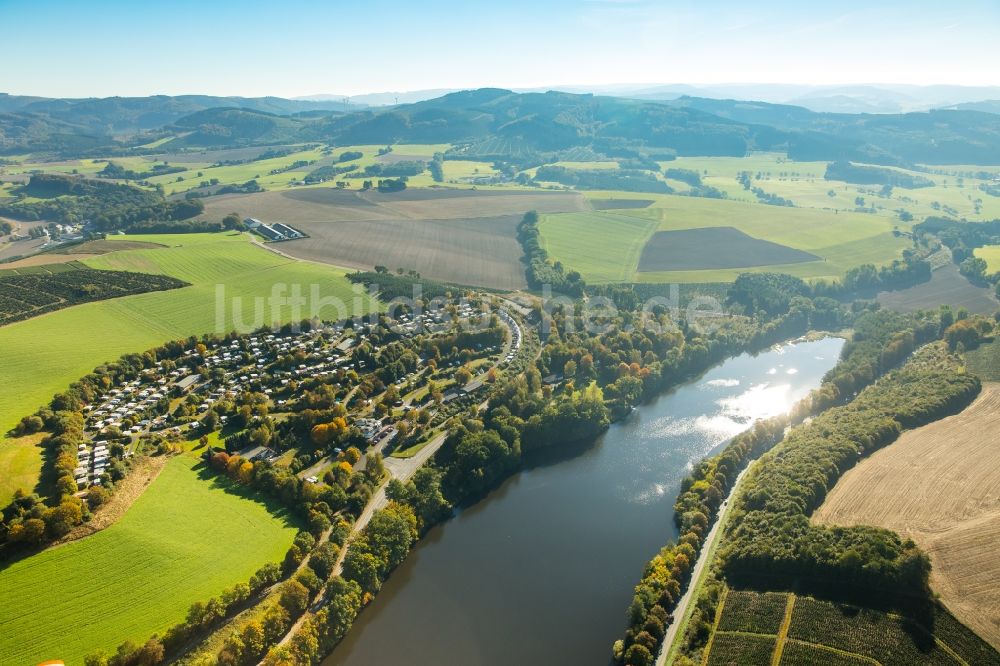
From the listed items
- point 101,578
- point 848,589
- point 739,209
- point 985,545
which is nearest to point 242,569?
point 101,578

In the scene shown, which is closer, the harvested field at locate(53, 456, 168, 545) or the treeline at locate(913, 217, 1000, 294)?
the harvested field at locate(53, 456, 168, 545)

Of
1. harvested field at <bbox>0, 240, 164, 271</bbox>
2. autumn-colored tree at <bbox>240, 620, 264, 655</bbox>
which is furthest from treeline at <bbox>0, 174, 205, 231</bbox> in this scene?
autumn-colored tree at <bbox>240, 620, 264, 655</bbox>

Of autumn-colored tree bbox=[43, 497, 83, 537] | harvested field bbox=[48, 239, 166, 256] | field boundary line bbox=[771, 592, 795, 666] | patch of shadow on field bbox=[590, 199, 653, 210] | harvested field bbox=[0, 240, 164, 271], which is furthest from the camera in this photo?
patch of shadow on field bbox=[590, 199, 653, 210]

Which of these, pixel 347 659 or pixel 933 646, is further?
pixel 347 659

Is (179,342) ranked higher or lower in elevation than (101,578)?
higher

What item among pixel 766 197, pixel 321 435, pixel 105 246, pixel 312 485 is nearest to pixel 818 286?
pixel 321 435

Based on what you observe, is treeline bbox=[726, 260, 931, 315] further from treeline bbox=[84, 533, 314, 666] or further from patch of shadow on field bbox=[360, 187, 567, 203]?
treeline bbox=[84, 533, 314, 666]

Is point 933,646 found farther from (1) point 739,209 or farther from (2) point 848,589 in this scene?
(1) point 739,209
